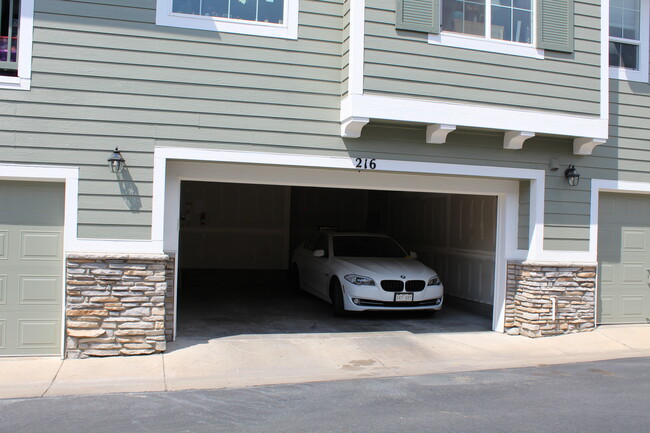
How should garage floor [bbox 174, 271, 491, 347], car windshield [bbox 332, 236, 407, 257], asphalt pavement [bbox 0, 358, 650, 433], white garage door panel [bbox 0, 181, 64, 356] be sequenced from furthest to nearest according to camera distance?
car windshield [bbox 332, 236, 407, 257] < garage floor [bbox 174, 271, 491, 347] < white garage door panel [bbox 0, 181, 64, 356] < asphalt pavement [bbox 0, 358, 650, 433]

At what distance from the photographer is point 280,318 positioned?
10.4 metres

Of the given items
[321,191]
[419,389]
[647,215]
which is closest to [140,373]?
[419,389]

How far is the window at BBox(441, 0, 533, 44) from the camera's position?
28.8 feet

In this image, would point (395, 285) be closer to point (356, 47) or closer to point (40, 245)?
point (356, 47)

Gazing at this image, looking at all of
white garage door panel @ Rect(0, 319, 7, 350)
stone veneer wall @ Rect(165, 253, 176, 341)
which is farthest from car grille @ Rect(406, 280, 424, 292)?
white garage door panel @ Rect(0, 319, 7, 350)

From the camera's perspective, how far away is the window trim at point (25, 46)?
741 centimetres

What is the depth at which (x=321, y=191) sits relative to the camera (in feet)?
54.2

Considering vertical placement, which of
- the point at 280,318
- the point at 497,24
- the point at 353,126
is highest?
the point at 497,24

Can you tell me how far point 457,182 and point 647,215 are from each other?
3560 mm

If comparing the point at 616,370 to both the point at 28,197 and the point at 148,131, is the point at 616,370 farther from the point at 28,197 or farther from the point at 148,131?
the point at 28,197

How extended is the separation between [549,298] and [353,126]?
4.03m

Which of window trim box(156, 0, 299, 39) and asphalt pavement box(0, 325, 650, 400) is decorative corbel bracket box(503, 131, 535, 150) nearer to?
asphalt pavement box(0, 325, 650, 400)

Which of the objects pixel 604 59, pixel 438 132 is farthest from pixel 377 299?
pixel 604 59

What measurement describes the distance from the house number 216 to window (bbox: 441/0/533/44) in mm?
2155
